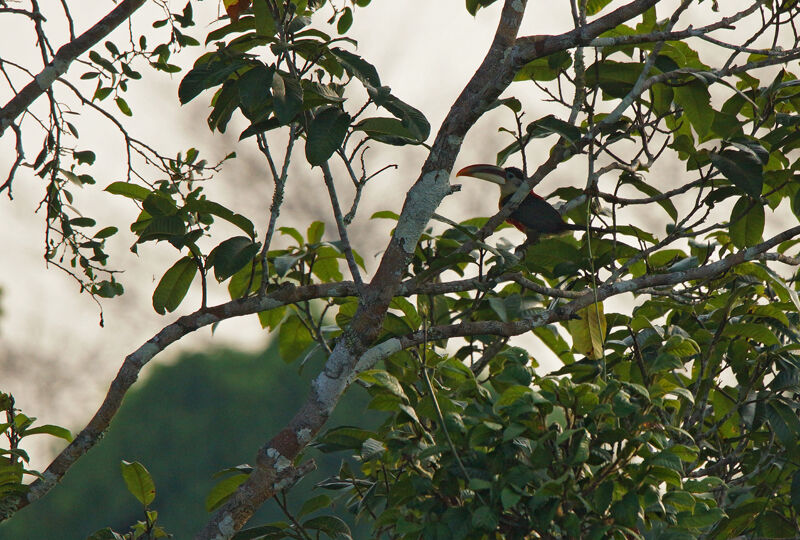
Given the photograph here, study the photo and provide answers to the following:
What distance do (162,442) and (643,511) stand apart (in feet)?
16.4

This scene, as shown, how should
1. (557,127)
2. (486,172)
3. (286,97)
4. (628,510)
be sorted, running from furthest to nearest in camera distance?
(486,172), (557,127), (286,97), (628,510)

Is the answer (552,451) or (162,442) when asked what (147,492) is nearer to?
(552,451)

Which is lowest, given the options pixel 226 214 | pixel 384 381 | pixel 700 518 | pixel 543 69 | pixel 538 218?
pixel 700 518

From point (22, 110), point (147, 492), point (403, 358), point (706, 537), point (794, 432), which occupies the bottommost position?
point (706, 537)

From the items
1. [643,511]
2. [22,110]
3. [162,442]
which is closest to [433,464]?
[643,511]

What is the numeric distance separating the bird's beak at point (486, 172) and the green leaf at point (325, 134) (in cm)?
181

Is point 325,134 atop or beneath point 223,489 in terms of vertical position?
atop

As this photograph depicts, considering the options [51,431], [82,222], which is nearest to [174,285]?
[51,431]

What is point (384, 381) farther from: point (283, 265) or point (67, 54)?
point (67, 54)

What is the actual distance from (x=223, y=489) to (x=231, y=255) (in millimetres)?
702

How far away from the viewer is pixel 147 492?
2.05 m

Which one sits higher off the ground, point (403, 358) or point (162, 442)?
point (162, 442)

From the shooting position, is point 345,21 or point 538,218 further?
point 538,218

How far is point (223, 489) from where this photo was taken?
2.22 metres
